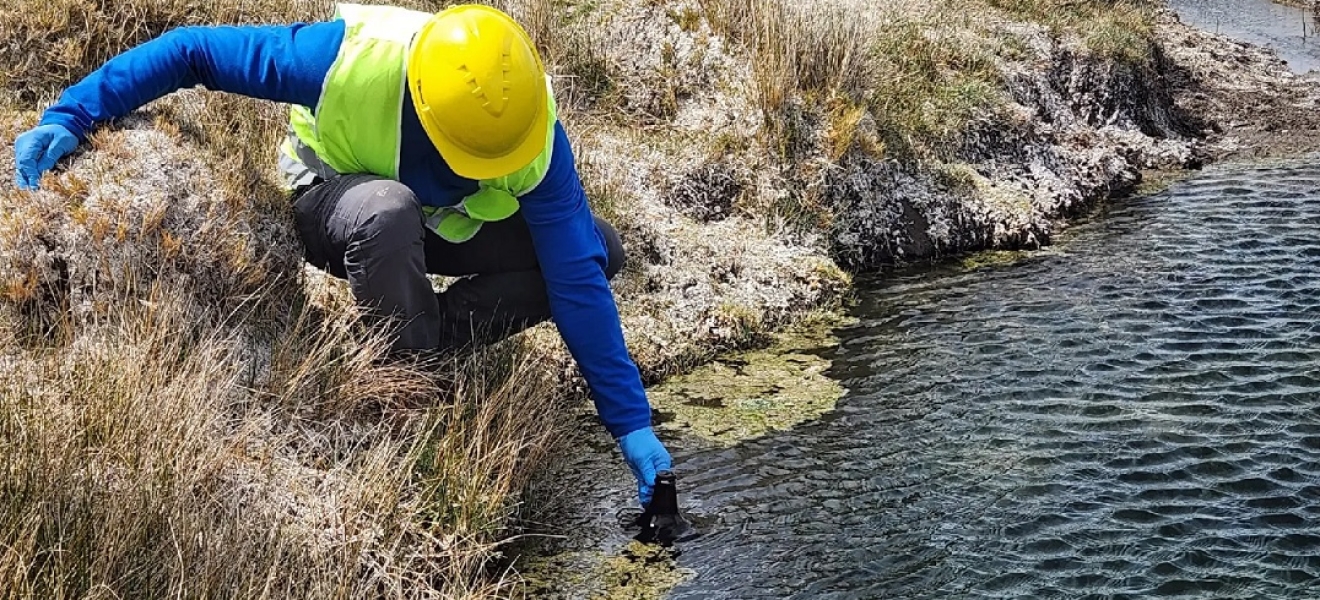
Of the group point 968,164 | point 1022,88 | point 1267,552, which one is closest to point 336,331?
point 1267,552

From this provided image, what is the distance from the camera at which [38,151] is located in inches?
178

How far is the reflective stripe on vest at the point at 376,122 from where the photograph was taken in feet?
14.8

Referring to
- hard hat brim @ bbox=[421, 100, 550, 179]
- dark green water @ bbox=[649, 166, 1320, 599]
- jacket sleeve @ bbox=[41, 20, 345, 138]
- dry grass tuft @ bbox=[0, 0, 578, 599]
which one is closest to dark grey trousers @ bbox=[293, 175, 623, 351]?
dry grass tuft @ bbox=[0, 0, 578, 599]

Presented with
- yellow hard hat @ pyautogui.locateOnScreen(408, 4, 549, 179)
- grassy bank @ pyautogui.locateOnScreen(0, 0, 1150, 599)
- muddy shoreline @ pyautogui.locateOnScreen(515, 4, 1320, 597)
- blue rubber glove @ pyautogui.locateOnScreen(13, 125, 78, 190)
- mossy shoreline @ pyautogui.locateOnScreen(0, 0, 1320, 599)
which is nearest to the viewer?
grassy bank @ pyautogui.locateOnScreen(0, 0, 1150, 599)

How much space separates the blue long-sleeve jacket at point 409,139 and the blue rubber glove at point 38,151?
5cm

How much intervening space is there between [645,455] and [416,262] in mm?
1022

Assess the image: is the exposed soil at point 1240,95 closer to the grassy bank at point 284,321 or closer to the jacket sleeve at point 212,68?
the grassy bank at point 284,321

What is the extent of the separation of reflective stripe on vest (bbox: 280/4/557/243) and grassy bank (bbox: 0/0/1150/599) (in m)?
0.41

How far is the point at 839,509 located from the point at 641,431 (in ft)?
2.84

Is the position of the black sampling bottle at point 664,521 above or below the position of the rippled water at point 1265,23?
below

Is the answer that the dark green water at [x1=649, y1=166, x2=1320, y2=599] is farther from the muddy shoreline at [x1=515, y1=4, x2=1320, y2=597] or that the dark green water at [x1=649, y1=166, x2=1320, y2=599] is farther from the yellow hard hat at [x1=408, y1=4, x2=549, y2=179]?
the yellow hard hat at [x1=408, y1=4, x2=549, y2=179]

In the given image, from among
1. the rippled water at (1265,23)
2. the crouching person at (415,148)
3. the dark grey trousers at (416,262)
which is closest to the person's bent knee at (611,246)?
the dark grey trousers at (416,262)

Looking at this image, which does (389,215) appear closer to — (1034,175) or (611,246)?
(611,246)

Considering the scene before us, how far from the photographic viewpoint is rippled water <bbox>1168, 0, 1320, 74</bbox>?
1502 centimetres
